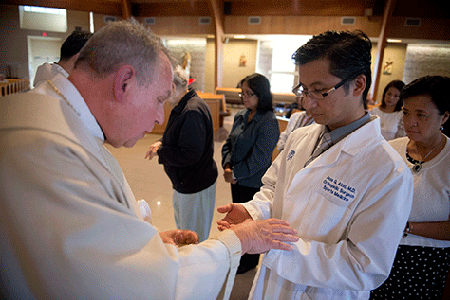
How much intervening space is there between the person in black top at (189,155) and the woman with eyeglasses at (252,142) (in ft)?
0.87

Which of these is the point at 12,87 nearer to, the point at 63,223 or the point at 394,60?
the point at 63,223

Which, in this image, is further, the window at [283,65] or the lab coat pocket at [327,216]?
the window at [283,65]

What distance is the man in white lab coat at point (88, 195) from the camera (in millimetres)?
654

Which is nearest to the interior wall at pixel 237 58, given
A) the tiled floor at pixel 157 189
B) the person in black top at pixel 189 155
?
the tiled floor at pixel 157 189

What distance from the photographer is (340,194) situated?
1145 mm

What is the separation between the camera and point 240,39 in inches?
572

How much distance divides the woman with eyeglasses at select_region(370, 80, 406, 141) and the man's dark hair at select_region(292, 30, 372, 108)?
9.94ft

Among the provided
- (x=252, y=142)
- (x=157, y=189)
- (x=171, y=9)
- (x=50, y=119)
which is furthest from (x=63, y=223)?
(x=171, y=9)

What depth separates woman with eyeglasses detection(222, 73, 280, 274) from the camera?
2.69 meters

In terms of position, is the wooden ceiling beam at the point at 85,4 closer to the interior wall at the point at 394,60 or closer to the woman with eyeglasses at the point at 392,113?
the interior wall at the point at 394,60

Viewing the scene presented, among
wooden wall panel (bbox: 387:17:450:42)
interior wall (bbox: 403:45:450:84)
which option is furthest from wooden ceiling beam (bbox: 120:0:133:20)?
interior wall (bbox: 403:45:450:84)

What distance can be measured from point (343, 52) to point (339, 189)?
1.82 ft

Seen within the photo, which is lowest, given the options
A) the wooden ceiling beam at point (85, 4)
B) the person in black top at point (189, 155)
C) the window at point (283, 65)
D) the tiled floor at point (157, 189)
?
the tiled floor at point (157, 189)

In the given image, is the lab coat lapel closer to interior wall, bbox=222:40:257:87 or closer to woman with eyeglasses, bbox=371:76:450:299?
woman with eyeglasses, bbox=371:76:450:299
